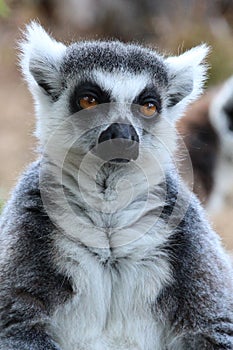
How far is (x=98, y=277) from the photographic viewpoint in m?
3.98

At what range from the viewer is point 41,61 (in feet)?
14.8

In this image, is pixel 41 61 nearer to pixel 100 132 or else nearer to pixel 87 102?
pixel 87 102

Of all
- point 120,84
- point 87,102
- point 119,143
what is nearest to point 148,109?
point 120,84

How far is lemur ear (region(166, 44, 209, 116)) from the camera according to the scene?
4.67 m

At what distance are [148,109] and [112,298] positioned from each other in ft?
3.66

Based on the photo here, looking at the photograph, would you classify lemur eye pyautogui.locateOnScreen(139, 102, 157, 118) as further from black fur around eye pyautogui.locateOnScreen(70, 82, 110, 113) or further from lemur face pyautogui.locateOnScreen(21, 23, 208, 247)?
black fur around eye pyautogui.locateOnScreen(70, 82, 110, 113)

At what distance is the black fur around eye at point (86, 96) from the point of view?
Result: 423 cm

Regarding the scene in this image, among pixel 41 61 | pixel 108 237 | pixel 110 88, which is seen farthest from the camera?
pixel 41 61

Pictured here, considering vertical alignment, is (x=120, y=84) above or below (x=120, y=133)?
above

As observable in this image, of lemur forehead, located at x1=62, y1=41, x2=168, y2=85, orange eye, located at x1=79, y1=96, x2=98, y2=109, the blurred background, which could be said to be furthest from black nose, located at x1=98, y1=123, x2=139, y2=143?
the blurred background

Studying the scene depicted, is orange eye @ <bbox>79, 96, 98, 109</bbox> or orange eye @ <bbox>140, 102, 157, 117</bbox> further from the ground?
orange eye @ <bbox>79, 96, 98, 109</bbox>

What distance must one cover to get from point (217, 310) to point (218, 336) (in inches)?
5.6

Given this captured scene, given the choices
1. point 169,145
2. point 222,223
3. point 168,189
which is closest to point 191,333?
point 168,189

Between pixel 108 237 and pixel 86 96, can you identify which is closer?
pixel 108 237
